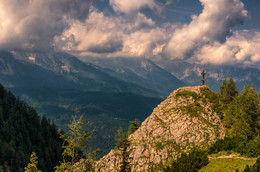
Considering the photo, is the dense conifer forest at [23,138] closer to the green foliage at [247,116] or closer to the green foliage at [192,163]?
the green foliage at [192,163]

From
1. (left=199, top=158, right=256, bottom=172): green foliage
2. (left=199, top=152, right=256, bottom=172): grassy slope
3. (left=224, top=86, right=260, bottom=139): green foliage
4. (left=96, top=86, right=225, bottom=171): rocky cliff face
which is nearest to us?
(left=199, top=158, right=256, bottom=172): green foliage

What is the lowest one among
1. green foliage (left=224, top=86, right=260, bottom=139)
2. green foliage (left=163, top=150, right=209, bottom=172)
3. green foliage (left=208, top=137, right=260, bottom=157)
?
green foliage (left=163, top=150, right=209, bottom=172)

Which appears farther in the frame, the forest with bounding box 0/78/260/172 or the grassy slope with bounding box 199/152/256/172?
the grassy slope with bounding box 199/152/256/172

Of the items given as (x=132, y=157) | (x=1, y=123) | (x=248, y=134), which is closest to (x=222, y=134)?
(x=248, y=134)

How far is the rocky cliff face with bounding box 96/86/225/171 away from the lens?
54781 millimetres

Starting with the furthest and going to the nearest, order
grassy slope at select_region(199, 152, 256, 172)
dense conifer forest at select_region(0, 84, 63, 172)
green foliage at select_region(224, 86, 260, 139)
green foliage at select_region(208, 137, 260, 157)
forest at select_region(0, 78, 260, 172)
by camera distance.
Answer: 1. dense conifer forest at select_region(0, 84, 63, 172)
2. green foliage at select_region(224, 86, 260, 139)
3. green foliage at select_region(208, 137, 260, 157)
4. grassy slope at select_region(199, 152, 256, 172)
5. forest at select_region(0, 78, 260, 172)

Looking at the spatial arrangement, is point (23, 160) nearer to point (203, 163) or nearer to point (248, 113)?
point (203, 163)

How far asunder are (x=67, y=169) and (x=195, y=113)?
158 ft

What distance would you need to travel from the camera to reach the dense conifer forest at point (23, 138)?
4376 inches

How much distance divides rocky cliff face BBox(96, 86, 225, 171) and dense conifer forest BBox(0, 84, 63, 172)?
8022 cm

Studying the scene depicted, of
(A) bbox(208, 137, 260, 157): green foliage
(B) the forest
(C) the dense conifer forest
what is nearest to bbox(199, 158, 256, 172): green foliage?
(B) the forest

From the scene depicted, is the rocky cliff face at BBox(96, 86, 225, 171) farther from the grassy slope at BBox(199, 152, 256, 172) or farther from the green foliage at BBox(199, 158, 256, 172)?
the green foliage at BBox(199, 158, 256, 172)

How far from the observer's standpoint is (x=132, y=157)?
192 feet

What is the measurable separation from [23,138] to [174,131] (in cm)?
12886
